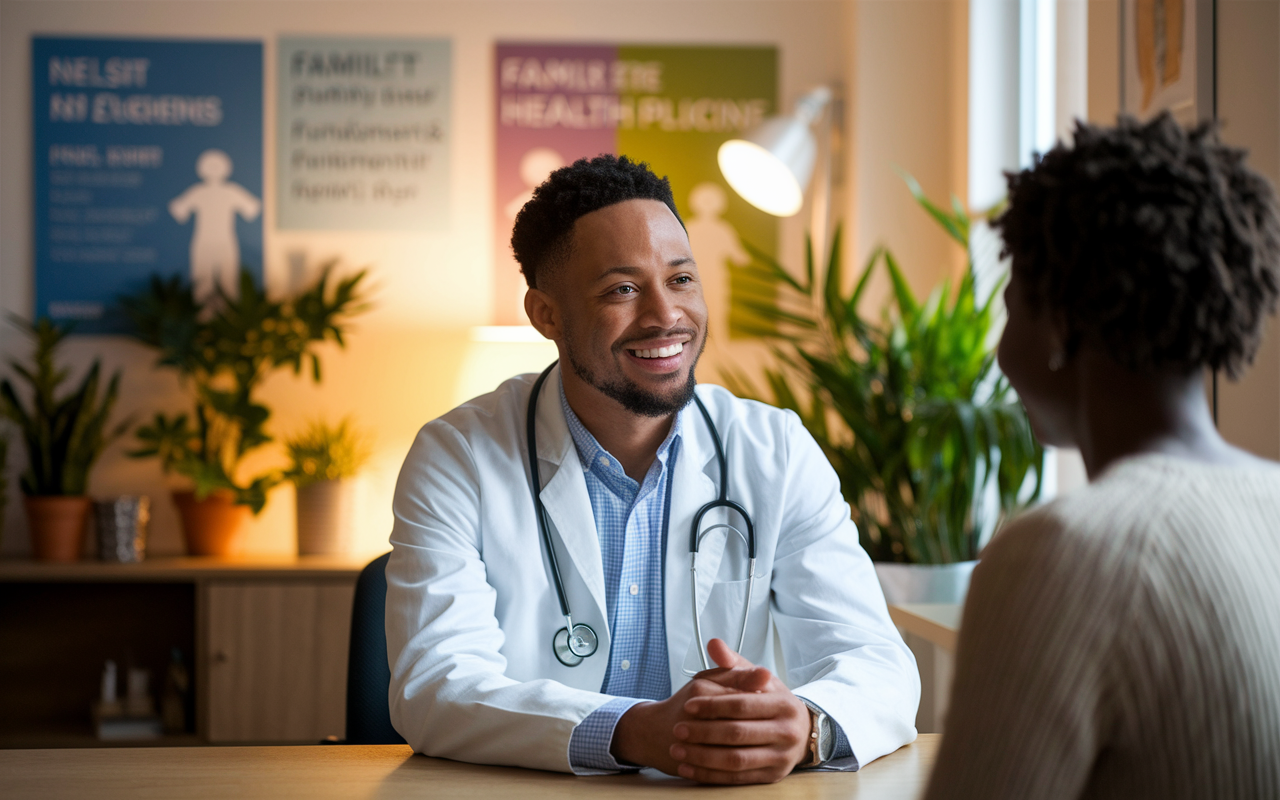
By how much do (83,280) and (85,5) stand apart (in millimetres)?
922

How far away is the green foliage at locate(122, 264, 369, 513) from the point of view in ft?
10.7

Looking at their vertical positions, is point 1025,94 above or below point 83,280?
above

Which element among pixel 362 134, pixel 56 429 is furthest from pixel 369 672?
pixel 362 134

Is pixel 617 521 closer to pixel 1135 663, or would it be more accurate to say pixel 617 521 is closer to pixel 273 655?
pixel 1135 663

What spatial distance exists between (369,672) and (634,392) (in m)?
0.63

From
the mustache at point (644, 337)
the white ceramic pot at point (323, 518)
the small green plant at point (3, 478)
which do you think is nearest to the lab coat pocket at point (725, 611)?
the mustache at point (644, 337)

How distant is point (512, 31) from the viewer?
11.8 ft

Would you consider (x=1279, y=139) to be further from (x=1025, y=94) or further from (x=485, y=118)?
(x=485, y=118)

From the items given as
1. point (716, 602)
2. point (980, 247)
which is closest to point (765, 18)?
point (980, 247)

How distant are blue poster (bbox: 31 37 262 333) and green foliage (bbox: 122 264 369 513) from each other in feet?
0.45

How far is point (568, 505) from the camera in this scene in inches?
61.7

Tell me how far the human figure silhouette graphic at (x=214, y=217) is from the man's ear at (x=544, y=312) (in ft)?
6.98

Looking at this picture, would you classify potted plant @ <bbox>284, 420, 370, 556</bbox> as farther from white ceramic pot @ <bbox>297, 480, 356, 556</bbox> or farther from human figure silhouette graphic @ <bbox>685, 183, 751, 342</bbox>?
human figure silhouette graphic @ <bbox>685, 183, 751, 342</bbox>

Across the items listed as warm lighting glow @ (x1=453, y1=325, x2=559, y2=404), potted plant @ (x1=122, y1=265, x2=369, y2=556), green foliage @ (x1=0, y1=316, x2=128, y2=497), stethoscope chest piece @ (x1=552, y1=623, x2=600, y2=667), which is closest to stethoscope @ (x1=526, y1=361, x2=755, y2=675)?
stethoscope chest piece @ (x1=552, y1=623, x2=600, y2=667)
